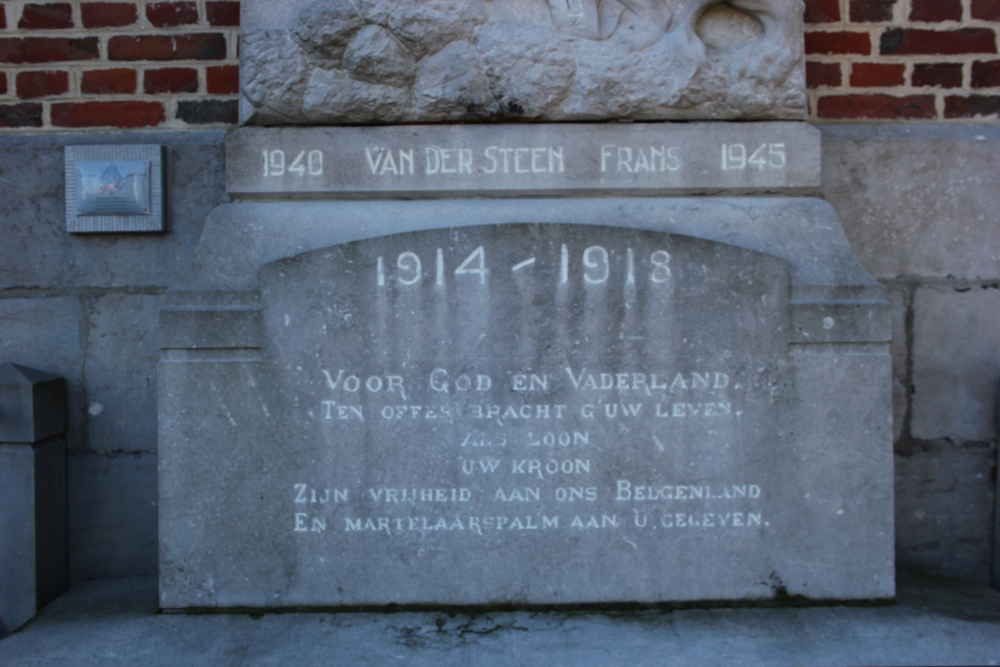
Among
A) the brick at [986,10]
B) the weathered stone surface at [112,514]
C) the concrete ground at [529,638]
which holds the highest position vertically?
the brick at [986,10]

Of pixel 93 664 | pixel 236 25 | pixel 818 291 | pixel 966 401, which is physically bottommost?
pixel 93 664

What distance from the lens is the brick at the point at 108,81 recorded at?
266cm

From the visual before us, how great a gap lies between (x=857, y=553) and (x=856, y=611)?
0.52 ft

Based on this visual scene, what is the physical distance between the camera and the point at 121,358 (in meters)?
2.63

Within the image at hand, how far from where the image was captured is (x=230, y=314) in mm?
2170

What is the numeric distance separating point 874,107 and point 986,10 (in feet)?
1.65

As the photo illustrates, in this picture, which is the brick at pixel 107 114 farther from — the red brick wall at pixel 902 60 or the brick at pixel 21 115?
the red brick wall at pixel 902 60

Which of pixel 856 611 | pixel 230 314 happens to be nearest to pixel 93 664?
pixel 230 314

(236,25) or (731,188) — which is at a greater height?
(236,25)

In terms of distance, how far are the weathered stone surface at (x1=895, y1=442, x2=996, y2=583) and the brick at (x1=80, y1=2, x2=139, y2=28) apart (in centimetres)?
314

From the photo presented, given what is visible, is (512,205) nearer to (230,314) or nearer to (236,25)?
(230,314)

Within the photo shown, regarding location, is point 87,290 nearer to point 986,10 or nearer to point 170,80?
point 170,80

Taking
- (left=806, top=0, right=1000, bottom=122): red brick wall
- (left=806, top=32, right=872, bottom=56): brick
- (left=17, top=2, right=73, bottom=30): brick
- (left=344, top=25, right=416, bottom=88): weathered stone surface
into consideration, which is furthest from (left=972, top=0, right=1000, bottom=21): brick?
(left=17, top=2, right=73, bottom=30): brick

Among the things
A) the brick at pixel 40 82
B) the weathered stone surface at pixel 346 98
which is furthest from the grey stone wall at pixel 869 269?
the weathered stone surface at pixel 346 98
